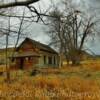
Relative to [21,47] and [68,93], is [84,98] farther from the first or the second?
[21,47]

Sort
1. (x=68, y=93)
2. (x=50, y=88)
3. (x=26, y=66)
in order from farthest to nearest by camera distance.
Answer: (x=26, y=66) < (x=50, y=88) < (x=68, y=93)

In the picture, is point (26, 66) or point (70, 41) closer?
point (26, 66)

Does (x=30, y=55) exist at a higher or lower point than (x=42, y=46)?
lower

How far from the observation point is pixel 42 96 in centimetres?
1098

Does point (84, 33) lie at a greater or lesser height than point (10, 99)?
greater

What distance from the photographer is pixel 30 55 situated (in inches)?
1966

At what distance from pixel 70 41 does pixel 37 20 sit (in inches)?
1959

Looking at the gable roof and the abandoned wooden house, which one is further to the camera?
the gable roof

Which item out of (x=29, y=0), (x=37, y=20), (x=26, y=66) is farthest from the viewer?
(x=26, y=66)

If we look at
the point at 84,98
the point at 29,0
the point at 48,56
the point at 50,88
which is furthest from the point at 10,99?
the point at 48,56

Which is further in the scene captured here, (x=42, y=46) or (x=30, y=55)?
(x=42, y=46)

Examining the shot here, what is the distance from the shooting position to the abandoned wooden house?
50.2 m

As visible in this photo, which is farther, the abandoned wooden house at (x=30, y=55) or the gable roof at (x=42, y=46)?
the gable roof at (x=42, y=46)

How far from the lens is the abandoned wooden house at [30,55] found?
50.2 metres
